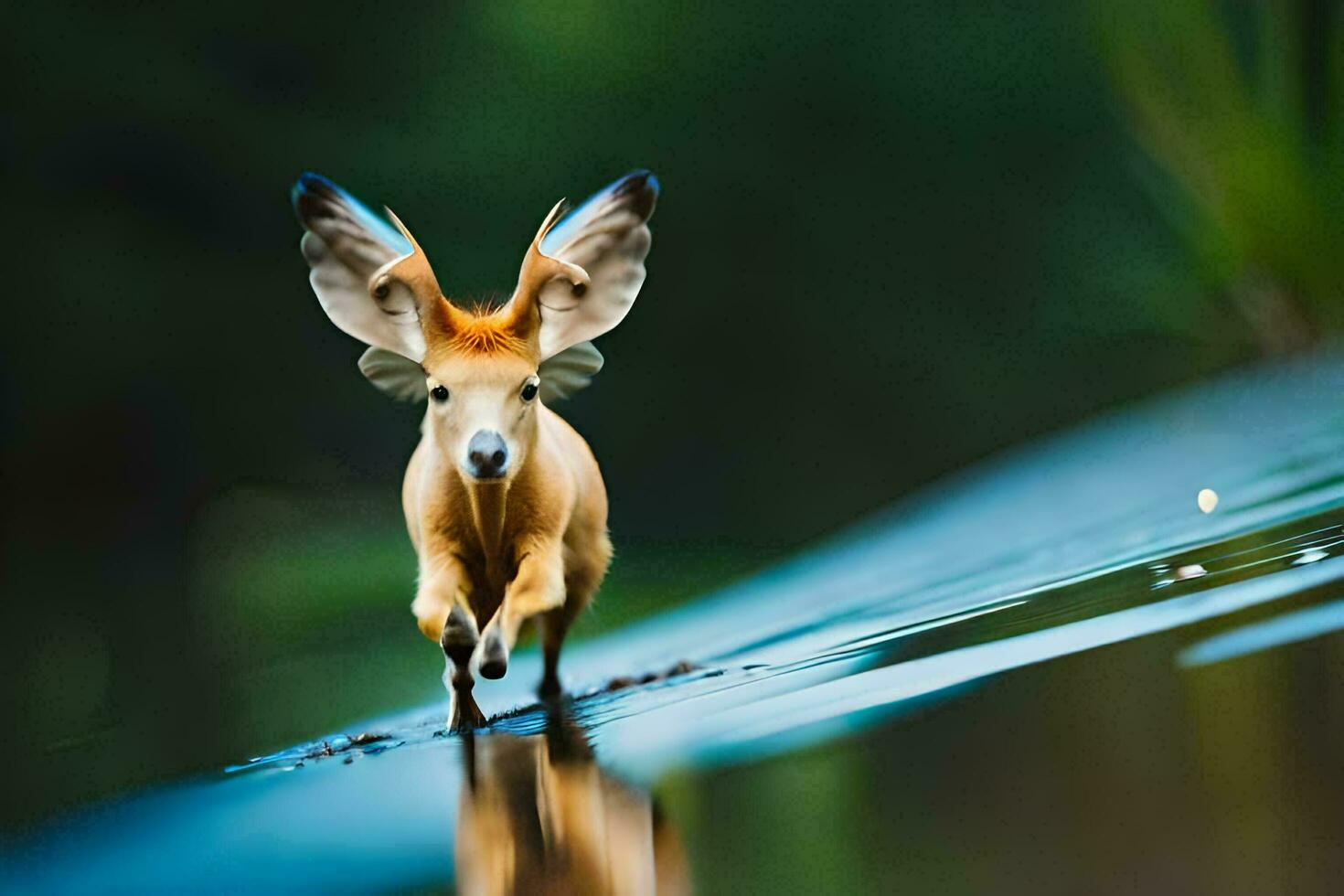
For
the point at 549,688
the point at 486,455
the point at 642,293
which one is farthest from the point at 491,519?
the point at 642,293

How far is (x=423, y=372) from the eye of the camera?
1207mm

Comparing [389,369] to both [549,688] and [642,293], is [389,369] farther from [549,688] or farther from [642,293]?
[642,293]

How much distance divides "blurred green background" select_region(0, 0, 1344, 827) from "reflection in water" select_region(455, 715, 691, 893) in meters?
0.38

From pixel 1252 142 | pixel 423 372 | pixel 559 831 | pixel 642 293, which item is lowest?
pixel 559 831

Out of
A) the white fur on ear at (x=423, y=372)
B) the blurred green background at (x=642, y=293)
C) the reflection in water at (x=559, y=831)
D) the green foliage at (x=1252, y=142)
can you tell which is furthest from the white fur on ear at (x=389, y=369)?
the green foliage at (x=1252, y=142)

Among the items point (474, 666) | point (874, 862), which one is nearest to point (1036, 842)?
point (874, 862)

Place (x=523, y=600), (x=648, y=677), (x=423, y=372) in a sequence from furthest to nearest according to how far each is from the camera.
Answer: (x=648, y=677), (x=423, y=372), (x=523, y=600)

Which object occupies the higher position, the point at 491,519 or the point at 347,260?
the point at 347,260

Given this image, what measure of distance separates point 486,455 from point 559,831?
30 centimetres

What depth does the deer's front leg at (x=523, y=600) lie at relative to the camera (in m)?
1.06

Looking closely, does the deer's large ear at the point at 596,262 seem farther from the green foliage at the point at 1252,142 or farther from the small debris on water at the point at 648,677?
the green foliage at the point at 1252,142

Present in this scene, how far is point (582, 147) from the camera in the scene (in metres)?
1.59

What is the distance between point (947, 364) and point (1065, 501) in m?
0.25

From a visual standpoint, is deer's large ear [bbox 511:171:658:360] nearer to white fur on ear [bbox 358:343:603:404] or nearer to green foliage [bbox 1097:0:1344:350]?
white fur on ear [bbox 358:343:603:404]
